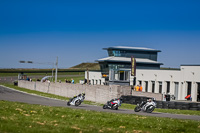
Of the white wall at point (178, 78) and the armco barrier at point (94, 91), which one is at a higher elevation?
the white wall at point (178, 78)

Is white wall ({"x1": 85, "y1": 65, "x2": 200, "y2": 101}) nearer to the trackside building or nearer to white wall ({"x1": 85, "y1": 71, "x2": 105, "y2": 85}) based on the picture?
the trackside building

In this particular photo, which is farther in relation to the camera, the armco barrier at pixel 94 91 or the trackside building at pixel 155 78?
the trackside building at pixel 155 78

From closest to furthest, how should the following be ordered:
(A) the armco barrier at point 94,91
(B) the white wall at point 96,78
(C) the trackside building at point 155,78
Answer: (A) the armco barrier at point 94,91 → (C) the trackside building at point 155,78 → (B) the white wall at point 96,78

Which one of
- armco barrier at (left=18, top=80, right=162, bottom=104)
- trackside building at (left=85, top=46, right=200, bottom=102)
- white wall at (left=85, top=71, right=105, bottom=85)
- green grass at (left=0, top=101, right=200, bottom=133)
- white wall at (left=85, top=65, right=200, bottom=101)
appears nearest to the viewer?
green grass at (left=0, top=101, right=200, bottom=133)

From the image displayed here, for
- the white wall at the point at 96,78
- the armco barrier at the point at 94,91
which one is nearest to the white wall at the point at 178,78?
the armco barrier at the point at 94,91

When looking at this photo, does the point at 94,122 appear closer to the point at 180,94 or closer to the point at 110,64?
the point at 180,94

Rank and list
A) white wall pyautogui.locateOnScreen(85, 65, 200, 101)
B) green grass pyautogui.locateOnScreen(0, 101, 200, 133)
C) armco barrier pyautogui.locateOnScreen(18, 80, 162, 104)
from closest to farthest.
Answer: green grass pyautogui.locateOnScreen(0, 101, 200, 133) → armco barrier pyautogui.locateOnScreen(18, 80, 162, 104) → white wall pyautogui.locateOnScreen(85, 65, 200, 101)

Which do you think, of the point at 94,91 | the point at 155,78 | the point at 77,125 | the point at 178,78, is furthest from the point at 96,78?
the point at 77,125

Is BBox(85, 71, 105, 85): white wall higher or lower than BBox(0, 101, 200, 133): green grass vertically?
higher

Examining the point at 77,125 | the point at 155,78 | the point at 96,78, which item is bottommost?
the point at 77,125

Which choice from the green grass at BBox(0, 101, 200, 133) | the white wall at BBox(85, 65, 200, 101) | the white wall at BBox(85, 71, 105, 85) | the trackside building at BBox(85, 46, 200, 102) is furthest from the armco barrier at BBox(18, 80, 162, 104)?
the white wall at BBox(85, 71, 105, 85)

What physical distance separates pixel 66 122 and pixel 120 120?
2.68 metres

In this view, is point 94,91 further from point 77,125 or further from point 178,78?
point 77,125

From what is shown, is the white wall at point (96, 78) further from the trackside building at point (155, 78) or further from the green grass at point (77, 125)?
the green grass at point (77, 125)
